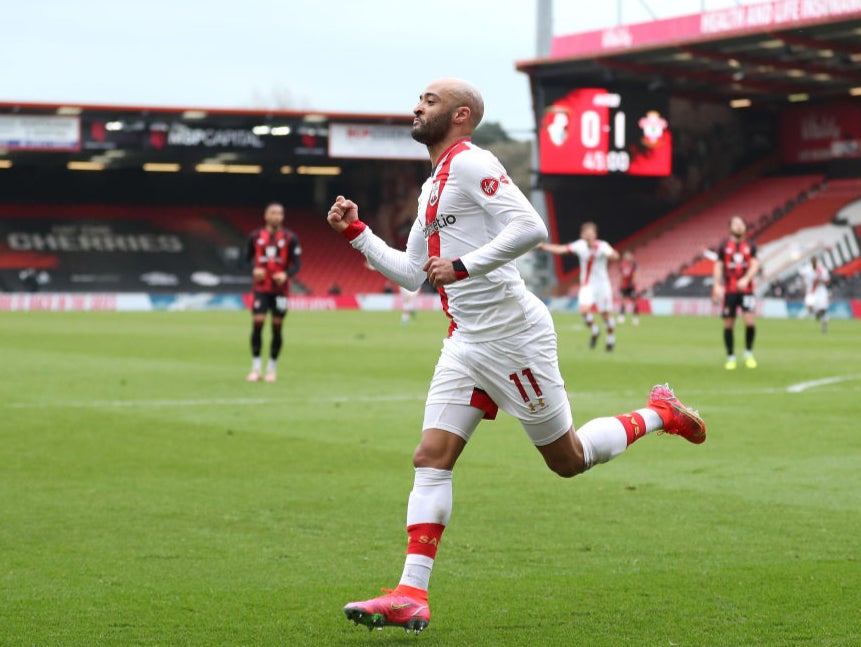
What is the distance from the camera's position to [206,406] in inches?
551

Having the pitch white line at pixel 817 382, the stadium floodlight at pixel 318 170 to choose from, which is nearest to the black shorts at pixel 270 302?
the pitch white line at pixel 817 382

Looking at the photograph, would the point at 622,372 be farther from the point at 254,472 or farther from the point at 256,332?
the point at 254,472

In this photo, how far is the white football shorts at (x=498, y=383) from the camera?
5477mm

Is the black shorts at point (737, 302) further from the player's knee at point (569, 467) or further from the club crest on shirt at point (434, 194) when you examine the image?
the club crest on shirt at point (434, 194)

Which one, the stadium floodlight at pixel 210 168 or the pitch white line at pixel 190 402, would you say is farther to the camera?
the stadium floodlight at pixel 210 168

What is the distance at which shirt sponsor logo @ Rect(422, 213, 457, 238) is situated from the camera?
219 inches

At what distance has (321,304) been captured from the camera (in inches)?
2149

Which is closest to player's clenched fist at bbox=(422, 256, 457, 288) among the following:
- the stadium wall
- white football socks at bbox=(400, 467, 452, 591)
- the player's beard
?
the player's beard

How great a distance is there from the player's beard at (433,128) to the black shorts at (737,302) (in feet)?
46.9

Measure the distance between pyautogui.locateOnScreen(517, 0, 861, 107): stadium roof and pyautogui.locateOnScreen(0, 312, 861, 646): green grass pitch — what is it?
95.2ft

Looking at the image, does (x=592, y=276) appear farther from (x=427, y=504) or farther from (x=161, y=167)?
(x=161, y=167)

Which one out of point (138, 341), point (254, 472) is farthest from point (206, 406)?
point (138, 341)

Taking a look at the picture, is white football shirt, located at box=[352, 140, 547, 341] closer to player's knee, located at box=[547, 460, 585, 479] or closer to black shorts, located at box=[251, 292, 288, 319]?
player's knee, located at box=[547, 460, 585, 479]

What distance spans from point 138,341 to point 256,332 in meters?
10.7
